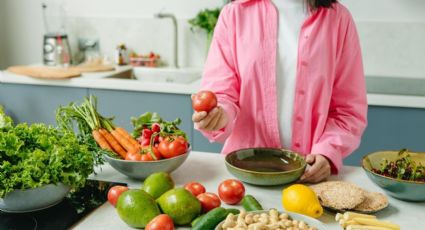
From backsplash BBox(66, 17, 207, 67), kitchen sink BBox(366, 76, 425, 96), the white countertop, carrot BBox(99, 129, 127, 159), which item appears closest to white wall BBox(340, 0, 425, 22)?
kitchen sink BBox(366, 76, 425, 96)

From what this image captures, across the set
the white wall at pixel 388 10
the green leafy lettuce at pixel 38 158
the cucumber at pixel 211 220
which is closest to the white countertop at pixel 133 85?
the white wall at pixel 388 10

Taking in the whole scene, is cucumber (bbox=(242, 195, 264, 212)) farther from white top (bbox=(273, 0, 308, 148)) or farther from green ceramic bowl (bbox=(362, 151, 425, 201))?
white top (bbox=(273, 0, 308, 148))

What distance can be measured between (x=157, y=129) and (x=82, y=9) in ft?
7.11

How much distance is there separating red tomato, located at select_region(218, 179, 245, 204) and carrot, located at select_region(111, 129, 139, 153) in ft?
0.98

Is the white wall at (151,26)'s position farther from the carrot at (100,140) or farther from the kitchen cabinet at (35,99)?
the carrot at (100,140)

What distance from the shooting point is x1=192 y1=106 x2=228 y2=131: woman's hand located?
Answer: 129 centimetres

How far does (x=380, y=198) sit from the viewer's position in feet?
3.87

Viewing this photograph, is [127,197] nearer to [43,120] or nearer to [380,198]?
[380,198]

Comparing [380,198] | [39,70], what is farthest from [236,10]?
[39,70]

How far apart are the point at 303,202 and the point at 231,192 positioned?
0.59 feet

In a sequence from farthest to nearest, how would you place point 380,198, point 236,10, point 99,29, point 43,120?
point 99,29, point 43,120, point 236,10, point 380,198

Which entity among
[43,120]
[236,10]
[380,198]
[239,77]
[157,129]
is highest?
[236,10]

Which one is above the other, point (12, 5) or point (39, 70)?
point (12, 5)

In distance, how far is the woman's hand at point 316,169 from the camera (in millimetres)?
1332
